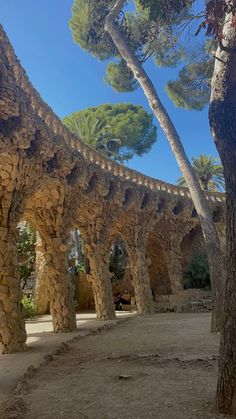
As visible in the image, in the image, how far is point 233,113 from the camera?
3650 mm

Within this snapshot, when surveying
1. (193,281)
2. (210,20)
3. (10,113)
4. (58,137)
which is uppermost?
(58,137)

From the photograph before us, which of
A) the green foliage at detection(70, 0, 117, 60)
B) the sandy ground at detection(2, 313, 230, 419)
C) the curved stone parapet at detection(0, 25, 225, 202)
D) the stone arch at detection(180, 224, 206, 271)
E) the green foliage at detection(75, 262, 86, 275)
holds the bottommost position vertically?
the sandy ground at detection(2, 313, 230, 419)

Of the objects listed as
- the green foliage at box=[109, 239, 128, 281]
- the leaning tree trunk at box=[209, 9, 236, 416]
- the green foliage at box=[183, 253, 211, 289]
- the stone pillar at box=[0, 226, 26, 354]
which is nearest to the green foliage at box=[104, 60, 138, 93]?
the green foliage at box=[183, 253, 211, 289]

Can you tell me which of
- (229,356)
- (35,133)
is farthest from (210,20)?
(35,133)

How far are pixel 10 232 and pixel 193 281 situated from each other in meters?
12.9

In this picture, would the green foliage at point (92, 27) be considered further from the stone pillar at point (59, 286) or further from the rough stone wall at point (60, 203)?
the stone pillar at point (59, 286)

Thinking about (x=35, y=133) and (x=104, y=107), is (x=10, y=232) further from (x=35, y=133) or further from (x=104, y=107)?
(x=104, y=107)

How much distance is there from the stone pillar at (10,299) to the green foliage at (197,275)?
1253 cm

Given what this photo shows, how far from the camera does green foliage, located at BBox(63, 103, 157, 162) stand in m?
27.8

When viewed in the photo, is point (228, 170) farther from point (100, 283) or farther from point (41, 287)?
point (41, 287)

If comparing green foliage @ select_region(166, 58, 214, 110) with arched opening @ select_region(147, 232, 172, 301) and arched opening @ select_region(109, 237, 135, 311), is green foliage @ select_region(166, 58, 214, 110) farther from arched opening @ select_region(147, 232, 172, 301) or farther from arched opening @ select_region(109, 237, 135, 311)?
arched opening @ select_region(147, 232, 172, 301)

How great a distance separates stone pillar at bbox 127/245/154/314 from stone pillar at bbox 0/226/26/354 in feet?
26.5

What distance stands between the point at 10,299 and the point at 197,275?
12818 mm

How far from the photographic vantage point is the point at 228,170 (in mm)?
3605
